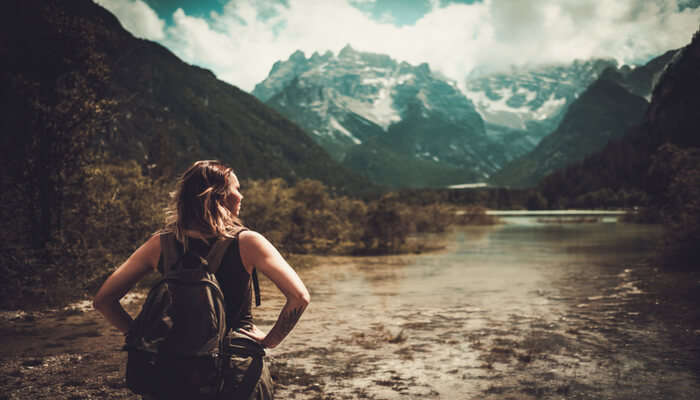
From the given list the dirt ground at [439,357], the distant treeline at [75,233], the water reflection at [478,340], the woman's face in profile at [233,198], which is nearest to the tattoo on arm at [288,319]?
the woman's face in profile at [233,198]

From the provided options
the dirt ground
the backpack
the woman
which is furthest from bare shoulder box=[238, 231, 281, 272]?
the dirt ground

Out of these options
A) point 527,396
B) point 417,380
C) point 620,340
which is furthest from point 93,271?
point 620,340

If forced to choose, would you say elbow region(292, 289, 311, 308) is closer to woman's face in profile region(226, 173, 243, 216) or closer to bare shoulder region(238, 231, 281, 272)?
bare shoulder region(238, 231, 281, 272)

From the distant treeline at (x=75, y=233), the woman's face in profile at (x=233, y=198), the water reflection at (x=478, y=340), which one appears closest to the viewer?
the woman's face in profile at (x=233, y=198)

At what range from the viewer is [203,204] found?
296 cm

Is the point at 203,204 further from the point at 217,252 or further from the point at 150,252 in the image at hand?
the point at 150,252

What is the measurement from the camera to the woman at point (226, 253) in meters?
2.95

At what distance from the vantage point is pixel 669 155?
28.5 meters

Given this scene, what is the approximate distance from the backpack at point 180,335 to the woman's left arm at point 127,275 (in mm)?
278

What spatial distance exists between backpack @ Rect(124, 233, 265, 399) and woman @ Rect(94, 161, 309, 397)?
16 cm

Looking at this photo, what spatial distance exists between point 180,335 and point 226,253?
57 centimetres

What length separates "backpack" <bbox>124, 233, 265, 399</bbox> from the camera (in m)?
2.84

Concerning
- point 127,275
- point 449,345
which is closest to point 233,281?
point 127,275

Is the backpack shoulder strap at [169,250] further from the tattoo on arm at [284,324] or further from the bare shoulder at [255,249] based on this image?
the tattoo on arm at [284,324]
